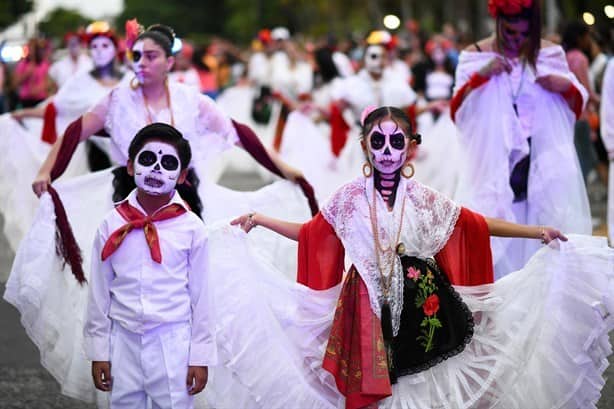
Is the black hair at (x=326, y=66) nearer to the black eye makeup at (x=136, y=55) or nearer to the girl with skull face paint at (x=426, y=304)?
the black eye makeup at (x=136, y=55)

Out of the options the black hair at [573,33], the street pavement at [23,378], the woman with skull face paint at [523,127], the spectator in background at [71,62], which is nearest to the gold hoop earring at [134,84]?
the street pavement at [23,378]

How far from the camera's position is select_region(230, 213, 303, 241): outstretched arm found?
21.0 ft

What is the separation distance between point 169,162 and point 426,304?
4.32 feet

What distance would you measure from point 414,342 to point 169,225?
125cm

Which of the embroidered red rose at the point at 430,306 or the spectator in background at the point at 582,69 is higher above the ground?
the spectator in background at the point at 582,69

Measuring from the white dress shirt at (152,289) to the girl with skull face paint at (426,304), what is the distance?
27.0 inches

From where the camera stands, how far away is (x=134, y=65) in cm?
787

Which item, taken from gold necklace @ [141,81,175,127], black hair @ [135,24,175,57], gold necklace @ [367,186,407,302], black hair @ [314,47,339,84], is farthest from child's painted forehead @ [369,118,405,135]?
black hair @ [314,47,339,84]

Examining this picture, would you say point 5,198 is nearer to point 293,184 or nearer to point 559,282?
point 293,184

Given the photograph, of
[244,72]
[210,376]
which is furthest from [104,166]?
[244,72]

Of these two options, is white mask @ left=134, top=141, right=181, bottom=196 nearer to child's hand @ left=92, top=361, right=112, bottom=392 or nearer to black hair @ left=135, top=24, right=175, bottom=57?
child's hand @ left=92, top=361, right=112, bottom=392

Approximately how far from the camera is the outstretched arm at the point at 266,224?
21.0 ft

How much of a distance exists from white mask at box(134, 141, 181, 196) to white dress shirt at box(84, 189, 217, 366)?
0.17 m

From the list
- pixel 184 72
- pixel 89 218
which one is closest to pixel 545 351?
pixel 89 218
